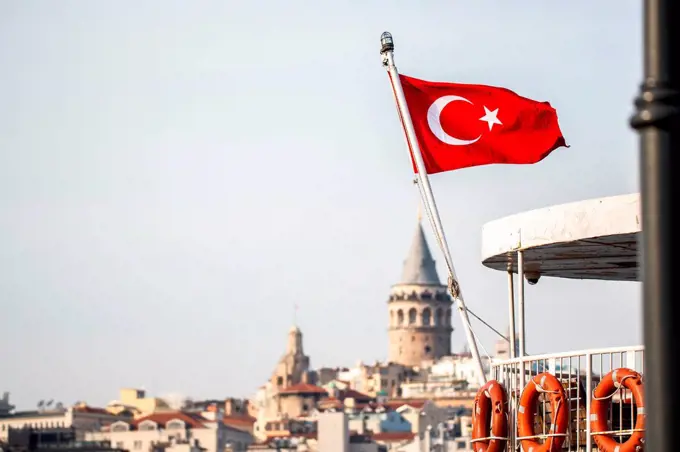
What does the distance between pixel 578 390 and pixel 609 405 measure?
1.47ft

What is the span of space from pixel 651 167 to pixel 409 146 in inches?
423

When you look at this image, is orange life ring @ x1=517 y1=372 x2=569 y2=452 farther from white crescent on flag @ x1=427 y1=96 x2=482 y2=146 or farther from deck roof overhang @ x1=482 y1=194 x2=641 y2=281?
white crescent on flag @ x1=427 y1=96 x2=482 y2=146

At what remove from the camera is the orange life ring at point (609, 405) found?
11227mm

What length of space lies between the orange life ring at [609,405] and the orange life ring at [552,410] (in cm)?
29

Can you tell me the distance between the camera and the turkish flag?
15367 mm

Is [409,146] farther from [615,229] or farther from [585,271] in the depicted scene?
[615,229]

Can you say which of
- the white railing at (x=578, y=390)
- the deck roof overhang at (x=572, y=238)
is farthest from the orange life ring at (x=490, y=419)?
the deck roof overhang at (x=572, y=238)

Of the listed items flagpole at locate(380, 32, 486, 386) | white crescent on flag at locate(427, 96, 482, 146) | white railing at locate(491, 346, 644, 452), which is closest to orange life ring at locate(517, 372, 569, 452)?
white railing at locate(491, 346, 644, 452)

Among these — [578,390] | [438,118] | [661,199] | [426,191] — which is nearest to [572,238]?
[578,390]

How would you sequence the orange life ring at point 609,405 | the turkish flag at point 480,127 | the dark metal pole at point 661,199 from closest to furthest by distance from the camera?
the dark metal pole at point 661,199
the orange life ring at point 609,405
the turkish flag at point 480,127

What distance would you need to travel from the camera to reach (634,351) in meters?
11.7

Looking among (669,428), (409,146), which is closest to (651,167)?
(669,428)

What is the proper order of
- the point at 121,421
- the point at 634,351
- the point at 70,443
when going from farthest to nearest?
the point at 121,421 < the point at 70,443 < the point at 634,351

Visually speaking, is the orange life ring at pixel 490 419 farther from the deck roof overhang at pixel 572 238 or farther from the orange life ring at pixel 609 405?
the orange life ring at pixel 609 405
